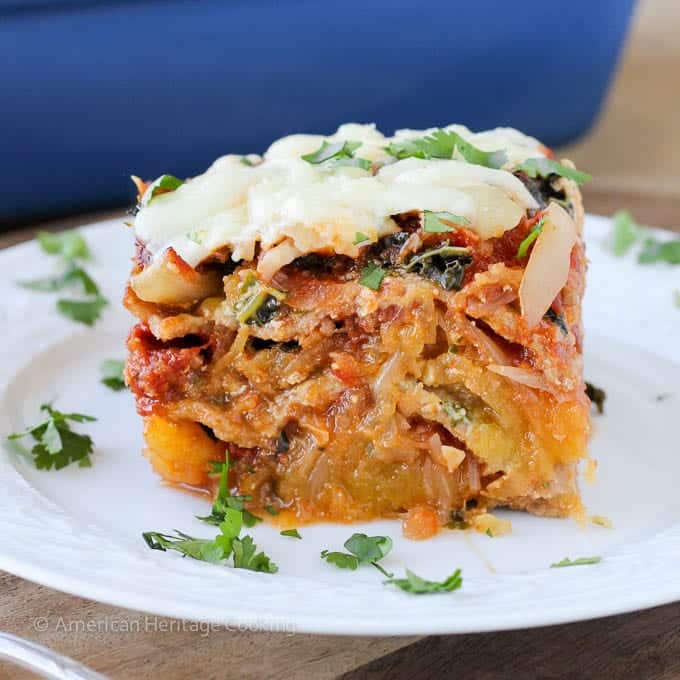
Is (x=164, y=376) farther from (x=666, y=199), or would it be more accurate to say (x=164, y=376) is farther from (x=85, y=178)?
(x=666, y=199)

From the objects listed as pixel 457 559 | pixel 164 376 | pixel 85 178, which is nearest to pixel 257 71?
pixel 85 178

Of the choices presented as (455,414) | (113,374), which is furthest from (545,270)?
(113,374)

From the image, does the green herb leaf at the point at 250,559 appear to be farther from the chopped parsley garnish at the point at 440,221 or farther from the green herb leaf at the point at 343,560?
the chopped parsley garnish at the point at 440,221

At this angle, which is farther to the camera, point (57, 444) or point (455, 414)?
point (57, 444)

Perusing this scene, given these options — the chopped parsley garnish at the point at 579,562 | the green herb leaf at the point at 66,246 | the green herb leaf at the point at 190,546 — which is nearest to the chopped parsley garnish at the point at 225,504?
the green herb leaf at the point at 190,546

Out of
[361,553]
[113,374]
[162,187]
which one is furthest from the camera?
[113,374]

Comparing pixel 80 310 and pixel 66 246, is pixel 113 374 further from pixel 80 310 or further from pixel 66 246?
pixel 66 246

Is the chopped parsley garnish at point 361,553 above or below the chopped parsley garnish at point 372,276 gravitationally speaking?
below
